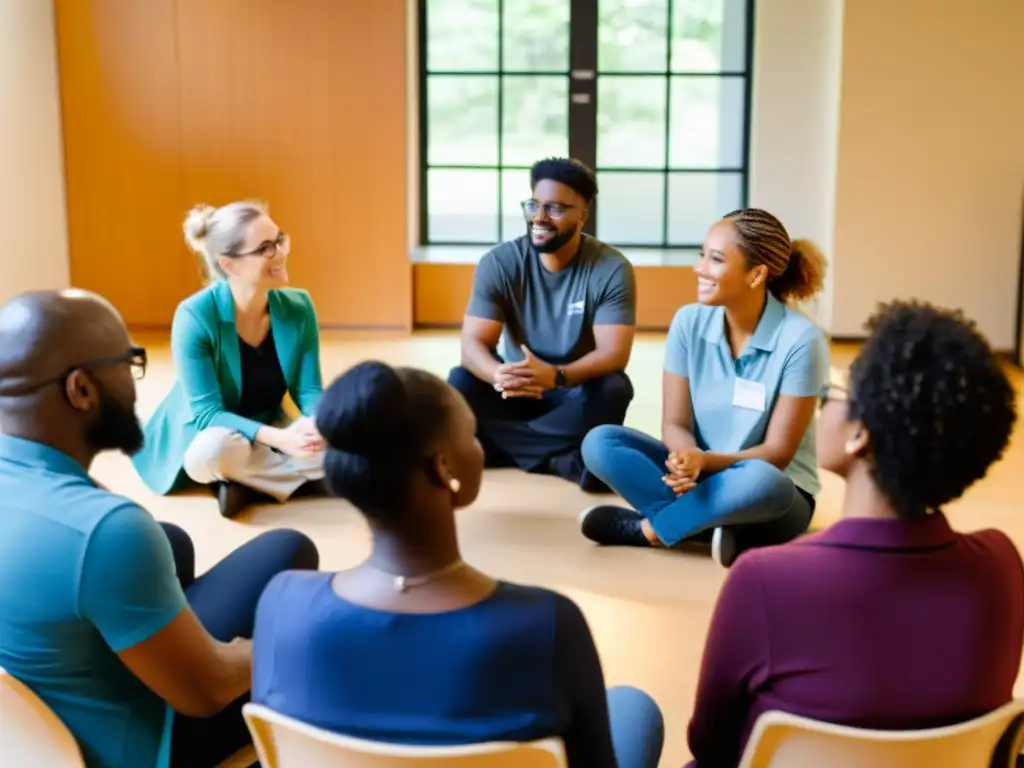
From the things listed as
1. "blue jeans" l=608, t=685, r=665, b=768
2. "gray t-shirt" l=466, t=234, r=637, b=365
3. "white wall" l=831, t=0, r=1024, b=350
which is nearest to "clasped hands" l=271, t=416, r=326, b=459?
"gray t-shirt" l=466, t=234, r=637, b=365

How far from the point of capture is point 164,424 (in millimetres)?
4254

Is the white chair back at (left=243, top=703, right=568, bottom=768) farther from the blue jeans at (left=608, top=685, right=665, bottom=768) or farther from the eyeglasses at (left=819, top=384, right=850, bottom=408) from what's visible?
the eyeglasses at (left=819, top=384, right=850, bottom=408)

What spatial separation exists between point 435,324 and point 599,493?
11.5 feet

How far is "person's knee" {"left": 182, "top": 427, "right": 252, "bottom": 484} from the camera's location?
3969 mm

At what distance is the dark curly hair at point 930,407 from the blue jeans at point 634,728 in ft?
1.75

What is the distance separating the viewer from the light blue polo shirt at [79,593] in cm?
161

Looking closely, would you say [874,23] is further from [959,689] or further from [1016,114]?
[959,689]

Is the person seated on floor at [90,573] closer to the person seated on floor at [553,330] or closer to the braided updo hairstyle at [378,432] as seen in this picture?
the braided updo hairstyle at [378,432]

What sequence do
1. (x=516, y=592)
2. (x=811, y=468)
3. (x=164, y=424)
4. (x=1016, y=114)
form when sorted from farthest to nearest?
Answer: (x=1016, y=114), (x=164, y=424), (x=811, y=468), (x=516, y=592)

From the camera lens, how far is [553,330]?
178 inches

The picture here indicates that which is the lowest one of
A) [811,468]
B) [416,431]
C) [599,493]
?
[599,493]

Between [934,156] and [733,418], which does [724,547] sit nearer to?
[733,418]

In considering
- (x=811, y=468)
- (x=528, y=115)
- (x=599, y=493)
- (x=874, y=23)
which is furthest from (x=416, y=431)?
(x=528, y=115)

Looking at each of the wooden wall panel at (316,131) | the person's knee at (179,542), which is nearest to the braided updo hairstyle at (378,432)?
the person's knee at (179,542)
